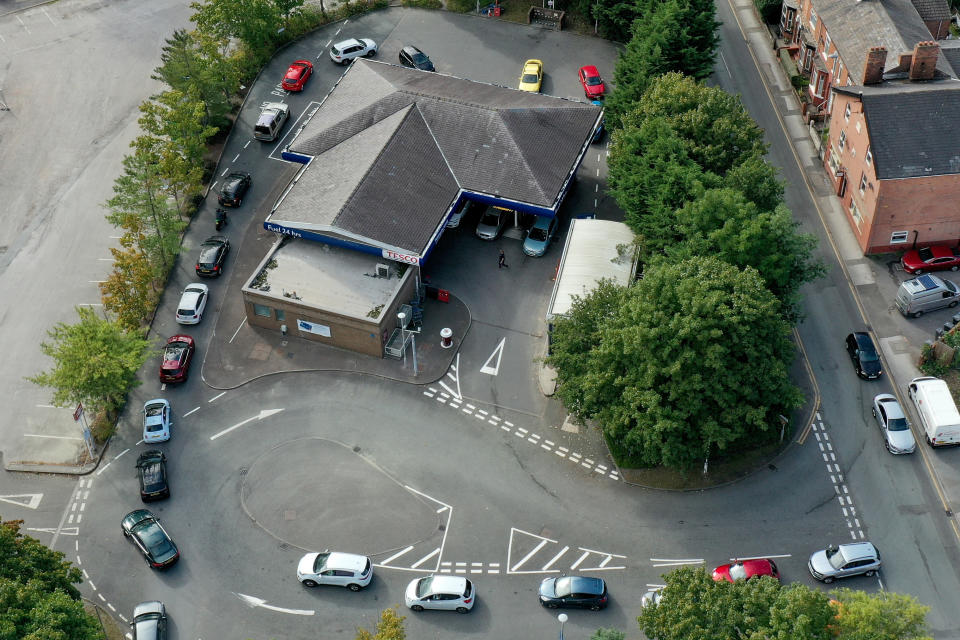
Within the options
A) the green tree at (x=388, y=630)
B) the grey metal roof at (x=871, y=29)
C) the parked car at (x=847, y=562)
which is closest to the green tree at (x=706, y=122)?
the grey metal roof at (x=871, y=29)

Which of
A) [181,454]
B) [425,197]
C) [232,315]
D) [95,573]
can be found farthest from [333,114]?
[95,573]

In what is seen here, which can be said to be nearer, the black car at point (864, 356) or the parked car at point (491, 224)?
the black car at point (864, 356)

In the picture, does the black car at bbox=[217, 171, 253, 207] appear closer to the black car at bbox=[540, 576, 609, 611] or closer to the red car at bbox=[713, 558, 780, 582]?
the black car at bbox=[540, 576, 609, 611]

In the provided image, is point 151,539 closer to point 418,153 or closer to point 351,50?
point 418,153

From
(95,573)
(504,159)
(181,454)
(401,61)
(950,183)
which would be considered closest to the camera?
(95,573)

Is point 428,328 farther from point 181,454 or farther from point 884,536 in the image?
point 884,536

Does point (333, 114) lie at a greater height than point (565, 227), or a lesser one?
greater

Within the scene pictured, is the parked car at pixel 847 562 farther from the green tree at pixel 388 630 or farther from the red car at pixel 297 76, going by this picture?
the red car at pixel 297 76
